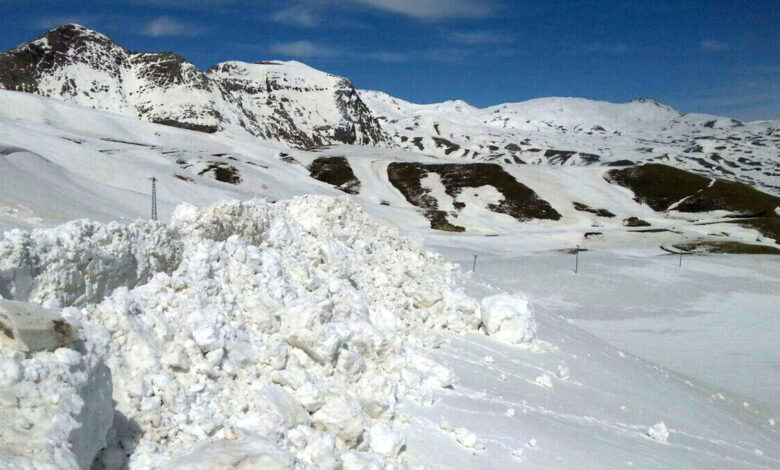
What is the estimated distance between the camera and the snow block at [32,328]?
4.43 m

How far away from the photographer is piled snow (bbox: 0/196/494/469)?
568 centimetres

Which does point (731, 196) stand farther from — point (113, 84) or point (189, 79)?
point (113, 84)

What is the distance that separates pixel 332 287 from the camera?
34.2 ft

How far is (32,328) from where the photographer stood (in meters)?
4.48

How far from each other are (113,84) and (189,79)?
2076cm

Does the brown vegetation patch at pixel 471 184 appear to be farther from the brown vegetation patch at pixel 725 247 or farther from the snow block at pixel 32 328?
the snow block at pixel 32 328

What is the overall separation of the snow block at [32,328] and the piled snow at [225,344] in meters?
0.61

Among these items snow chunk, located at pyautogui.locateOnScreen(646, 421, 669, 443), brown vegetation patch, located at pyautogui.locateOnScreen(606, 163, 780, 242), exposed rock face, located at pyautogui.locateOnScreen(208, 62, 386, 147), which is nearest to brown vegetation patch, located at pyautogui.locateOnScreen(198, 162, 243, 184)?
snow chunk, located at pyautogui.locateOnScreen(646, 421, 669, 443)

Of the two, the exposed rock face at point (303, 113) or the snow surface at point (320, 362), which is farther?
the exposed rock face at point (303, 113)

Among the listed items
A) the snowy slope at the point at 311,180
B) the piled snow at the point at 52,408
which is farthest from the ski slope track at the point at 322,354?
the snowy slope at the point at 311,180

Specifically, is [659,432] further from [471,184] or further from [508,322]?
[471,184]

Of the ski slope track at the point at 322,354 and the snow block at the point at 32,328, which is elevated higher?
the snow block at the point at 32,328

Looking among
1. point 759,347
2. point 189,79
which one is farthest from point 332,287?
point 189,79

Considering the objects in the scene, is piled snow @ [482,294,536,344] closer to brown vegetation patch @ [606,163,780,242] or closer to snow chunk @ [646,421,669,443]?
snow chunk @ [646,421,669,443]
